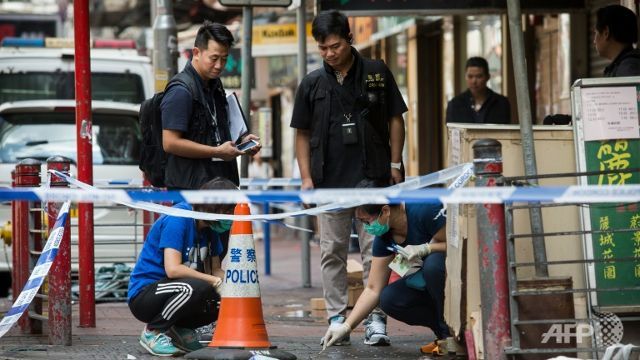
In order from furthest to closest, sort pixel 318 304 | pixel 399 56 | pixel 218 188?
pixel 399 56 → pixel 318 304 → pixel 218 188

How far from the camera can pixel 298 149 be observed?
8.59 meters

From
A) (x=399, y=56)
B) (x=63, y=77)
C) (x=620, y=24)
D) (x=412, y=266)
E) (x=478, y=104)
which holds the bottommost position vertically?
(x=412, y=266)

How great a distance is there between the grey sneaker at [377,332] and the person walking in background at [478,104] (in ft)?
11.6

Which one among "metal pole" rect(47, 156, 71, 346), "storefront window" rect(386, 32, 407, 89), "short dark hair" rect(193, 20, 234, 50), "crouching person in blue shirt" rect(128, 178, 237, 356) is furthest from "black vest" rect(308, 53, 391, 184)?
"storefront window" rect(386, 32, 407, 89)

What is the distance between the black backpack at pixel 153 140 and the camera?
27.0ft


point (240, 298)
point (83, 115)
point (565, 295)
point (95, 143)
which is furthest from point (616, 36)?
point (95, 143)

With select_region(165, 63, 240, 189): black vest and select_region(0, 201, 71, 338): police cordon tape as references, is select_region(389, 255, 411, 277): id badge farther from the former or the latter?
select_region(0, 201, 71, 338): police cordon tape

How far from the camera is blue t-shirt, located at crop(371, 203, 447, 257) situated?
7.75m

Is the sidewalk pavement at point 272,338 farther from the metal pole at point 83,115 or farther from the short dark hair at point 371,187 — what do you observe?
the short dark hair at point 371,187

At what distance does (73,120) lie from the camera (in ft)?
41.6

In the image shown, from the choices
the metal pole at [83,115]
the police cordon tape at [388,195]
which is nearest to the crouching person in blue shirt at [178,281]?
the police cordon tape at [388,195]

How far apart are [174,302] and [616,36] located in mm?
3006

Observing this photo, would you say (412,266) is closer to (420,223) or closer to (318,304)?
(420,223)

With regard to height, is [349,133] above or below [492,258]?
above
